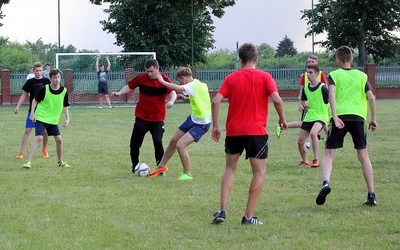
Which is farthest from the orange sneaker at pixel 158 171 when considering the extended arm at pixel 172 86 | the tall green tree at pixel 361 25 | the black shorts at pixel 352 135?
the tall green tree at pixel 361 25

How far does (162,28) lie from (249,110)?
3763cm

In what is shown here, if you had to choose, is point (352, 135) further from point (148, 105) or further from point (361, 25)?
point (361, 25)

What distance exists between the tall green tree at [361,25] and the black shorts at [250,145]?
39147mm

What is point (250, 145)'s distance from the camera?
763 centimetres

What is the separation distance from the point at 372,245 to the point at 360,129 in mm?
2280

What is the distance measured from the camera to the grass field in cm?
700

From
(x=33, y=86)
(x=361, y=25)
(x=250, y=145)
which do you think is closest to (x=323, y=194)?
(x=250, y=145)

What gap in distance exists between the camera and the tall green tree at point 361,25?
4750cm

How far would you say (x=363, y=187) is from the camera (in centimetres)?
1008

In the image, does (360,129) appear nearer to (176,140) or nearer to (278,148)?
(176,140)

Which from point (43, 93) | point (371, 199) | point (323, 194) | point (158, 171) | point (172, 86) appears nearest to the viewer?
point (323, 194)

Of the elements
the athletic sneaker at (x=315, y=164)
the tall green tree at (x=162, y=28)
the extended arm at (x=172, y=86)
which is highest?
the tall green tree at (x=162, y=28)

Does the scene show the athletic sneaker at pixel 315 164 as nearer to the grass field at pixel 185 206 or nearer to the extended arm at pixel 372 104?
the grass field at pixel 185 206

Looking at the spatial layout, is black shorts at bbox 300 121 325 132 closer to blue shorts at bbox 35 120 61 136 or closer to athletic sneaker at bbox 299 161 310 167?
athletic sneaker at bbox 299 161 310 167
